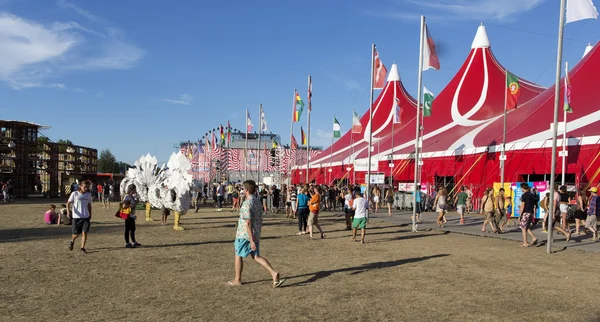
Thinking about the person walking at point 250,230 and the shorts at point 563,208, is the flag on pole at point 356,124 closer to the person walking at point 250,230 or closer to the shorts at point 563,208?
the shorts at point 563,208

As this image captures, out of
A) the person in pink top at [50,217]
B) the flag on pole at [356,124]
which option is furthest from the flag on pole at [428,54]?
the person in pink top at [50,217]

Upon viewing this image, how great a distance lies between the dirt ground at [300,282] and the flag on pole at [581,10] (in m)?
5.50

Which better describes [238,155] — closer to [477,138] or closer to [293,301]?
[477,138]

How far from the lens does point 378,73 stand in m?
20.1

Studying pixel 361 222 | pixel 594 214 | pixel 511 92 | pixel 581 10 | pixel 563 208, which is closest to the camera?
pixel 581 10

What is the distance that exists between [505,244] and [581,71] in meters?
16.3

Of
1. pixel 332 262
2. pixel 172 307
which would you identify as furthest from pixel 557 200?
pixel 172 307

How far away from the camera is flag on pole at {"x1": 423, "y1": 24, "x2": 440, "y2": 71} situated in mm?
16281

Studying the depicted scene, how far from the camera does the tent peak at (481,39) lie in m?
33.1

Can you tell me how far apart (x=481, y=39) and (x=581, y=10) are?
76.6 feet

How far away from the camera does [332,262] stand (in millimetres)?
9781

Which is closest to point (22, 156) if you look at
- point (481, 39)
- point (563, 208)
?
point (481, 39)

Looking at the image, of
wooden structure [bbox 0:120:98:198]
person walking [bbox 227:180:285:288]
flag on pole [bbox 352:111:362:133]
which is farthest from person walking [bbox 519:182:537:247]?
wooden structure [bbox 0:120:98:198]

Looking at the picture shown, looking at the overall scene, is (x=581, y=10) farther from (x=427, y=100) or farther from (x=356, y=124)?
(x=356, y=124)
